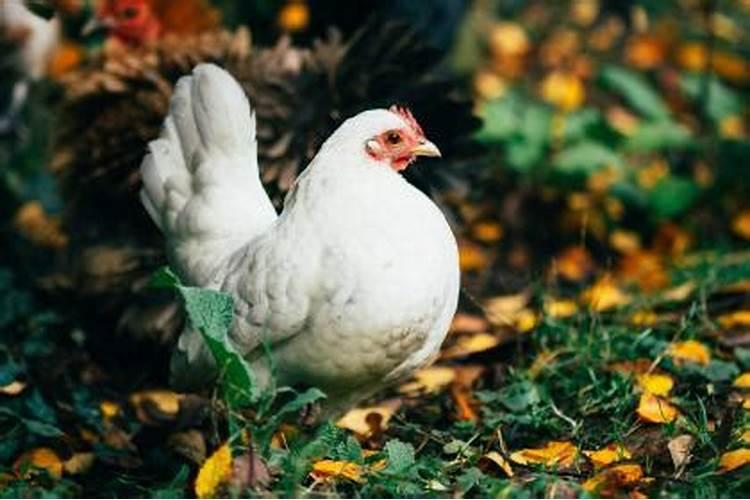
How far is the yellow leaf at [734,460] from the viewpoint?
8.39 ft

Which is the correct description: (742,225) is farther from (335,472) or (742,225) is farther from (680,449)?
(335,472)

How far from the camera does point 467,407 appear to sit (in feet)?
10.6

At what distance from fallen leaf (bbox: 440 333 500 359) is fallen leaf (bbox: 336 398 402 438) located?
367 millimetres

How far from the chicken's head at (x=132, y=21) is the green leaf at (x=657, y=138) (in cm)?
208

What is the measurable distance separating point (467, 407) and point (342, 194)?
861 millimetres

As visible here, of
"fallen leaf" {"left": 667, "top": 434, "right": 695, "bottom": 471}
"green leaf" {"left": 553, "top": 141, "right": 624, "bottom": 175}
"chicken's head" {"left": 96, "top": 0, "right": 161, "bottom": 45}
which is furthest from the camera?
"green leaf" {"left": 553, "top": 141, "right": 624, "bottom": 175}

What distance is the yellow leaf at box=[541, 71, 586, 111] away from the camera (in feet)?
19.1

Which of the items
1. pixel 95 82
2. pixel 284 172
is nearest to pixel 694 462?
pixel 284 172

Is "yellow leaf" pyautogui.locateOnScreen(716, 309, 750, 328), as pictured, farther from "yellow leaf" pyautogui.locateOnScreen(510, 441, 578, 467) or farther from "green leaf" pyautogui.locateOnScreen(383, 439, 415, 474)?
"green leaf" pyautogui.locateOnScreen(383, 439, 415, 474)

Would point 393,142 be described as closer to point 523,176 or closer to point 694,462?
point 694,462

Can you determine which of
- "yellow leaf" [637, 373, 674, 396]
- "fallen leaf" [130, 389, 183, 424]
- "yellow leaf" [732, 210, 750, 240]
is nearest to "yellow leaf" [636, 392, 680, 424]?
"yellow leaf" [637, 373, 674, 396]

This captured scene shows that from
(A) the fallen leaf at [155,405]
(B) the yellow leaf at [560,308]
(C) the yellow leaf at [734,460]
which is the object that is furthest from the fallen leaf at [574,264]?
(C) the yellow leaf at [734,460]

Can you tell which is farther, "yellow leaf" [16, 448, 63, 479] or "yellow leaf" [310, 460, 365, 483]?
"yellow leaf" [16, 448, 63, 479]

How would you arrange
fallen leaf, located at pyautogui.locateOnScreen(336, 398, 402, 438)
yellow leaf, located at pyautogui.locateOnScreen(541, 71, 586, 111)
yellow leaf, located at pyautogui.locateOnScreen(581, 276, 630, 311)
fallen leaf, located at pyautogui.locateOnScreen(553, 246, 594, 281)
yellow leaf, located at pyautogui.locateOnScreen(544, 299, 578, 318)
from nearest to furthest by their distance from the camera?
fallen leaf, located at pyautogui.locateOnScreen(336, 398, 402, 438), yellow leaf, located at pyautogui.locateOnScreen(544, 299, 578, 318), yellow leaf, located at pyautogui.locateOnScreen(581, 276, 630, 311), fallen leaf, located at pyautogui.locateOnScreen(553, 246, 594, 281), yellow leaf, located at pyautogui.locateOnScreen(541, 71, 586, 111)
